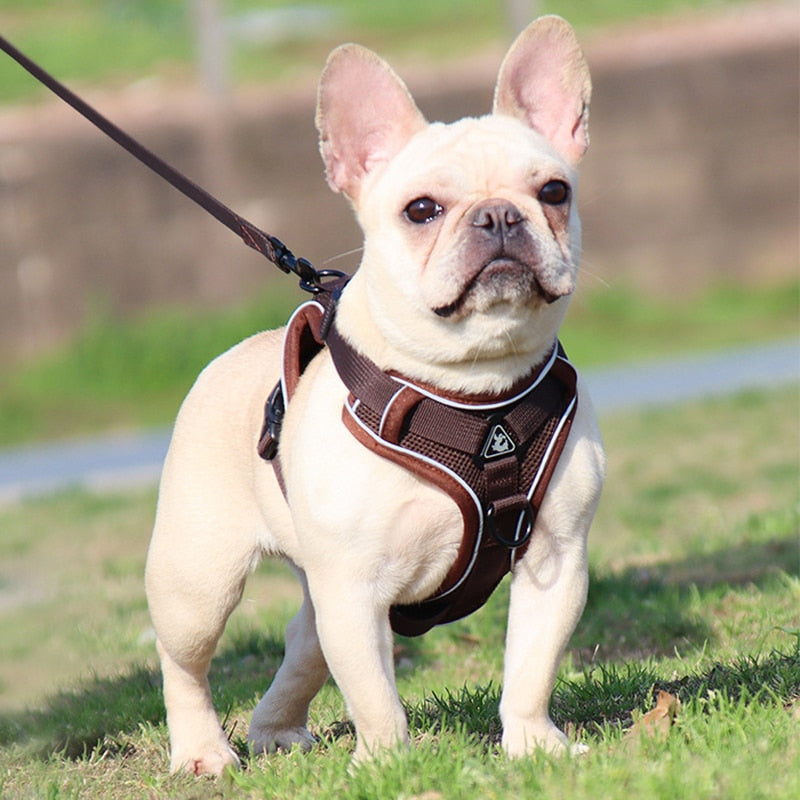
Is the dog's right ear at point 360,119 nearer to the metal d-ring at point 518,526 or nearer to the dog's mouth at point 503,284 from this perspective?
the dog's mouth at point 503,284

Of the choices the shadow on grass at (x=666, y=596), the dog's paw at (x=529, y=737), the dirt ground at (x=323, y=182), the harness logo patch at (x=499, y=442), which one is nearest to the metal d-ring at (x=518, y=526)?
the harness logo patch at (x=499, y=442)

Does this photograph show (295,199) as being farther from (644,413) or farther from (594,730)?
(594,730)

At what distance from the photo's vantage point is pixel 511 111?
3.54 m

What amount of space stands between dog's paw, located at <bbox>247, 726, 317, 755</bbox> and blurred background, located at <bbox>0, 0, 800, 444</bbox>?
7.41 meters

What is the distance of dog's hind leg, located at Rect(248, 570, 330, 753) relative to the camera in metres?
3.93

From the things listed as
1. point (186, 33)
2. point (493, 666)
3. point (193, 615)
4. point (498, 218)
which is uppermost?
point (186, 33)

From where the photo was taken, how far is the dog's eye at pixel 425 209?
320cm

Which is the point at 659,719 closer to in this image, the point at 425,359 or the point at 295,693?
the point at 425,359

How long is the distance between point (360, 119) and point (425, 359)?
65 cm

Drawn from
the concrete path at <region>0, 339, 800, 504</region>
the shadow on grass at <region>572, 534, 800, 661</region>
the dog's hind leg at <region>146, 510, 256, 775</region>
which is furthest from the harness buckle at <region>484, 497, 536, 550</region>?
the concrete path at <region>0, 339, 800, 504</region>

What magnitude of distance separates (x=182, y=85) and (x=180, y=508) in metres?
8.65

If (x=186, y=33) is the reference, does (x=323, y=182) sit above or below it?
below

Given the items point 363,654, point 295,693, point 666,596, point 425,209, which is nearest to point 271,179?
point 666,596

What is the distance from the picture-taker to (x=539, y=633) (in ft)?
10.9
